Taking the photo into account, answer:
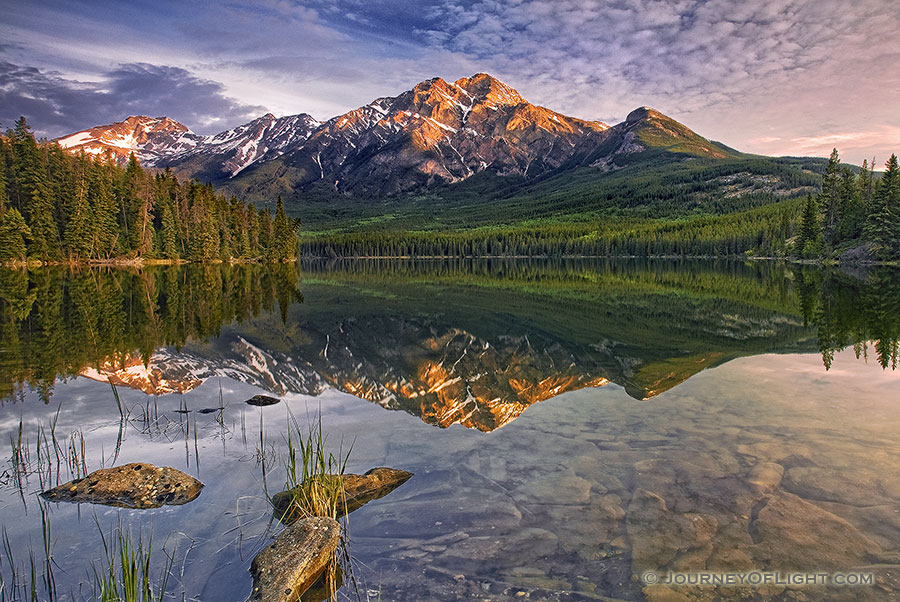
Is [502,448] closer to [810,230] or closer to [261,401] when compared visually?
[261,401]

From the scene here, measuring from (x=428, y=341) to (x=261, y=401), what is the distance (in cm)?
1059

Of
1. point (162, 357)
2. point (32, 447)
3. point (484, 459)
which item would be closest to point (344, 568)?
point (484, 459)

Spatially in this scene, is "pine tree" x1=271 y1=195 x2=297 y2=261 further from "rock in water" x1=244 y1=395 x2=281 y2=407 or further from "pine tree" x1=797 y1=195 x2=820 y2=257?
"pine tree" x1=797 y1=195 x2=820 y2=257

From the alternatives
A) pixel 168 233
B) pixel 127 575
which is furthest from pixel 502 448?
pixel 168 233

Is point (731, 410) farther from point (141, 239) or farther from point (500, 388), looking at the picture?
point (141, 239)

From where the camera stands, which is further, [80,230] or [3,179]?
[80,230]

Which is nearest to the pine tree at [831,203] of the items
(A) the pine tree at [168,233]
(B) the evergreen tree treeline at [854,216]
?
(B) the evergreen tree treeline at [854,216]

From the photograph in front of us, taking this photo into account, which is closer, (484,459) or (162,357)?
(484,459)

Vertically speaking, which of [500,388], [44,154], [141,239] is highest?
[44,154]

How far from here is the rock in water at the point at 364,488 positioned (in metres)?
8.55

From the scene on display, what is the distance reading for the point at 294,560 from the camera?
652cm

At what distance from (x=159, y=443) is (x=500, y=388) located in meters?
9.41

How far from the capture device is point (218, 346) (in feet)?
74.8

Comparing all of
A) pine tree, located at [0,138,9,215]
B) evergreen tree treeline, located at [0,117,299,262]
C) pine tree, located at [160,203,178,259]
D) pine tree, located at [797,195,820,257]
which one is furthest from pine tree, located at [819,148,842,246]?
pine tree, located at [0,138,9,215]
